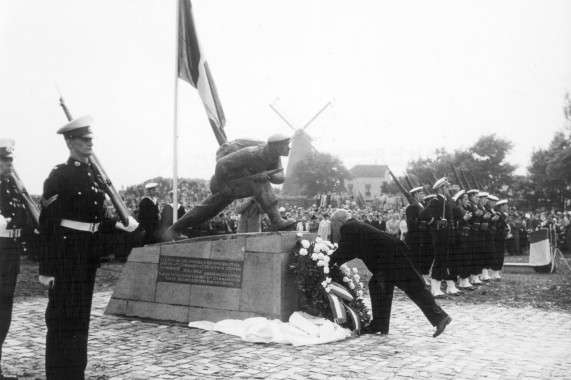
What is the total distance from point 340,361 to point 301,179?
5732 centimetres

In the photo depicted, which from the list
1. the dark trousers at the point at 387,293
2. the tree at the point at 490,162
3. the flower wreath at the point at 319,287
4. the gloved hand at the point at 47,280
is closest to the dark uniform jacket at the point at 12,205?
Result: the gloved hand at the point at 47,280

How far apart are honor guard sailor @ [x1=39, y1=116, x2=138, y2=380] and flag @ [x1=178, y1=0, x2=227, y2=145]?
6.71m

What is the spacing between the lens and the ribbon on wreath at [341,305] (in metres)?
6.87

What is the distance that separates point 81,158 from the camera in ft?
14.8

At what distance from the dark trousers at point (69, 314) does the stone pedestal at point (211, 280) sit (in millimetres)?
2918

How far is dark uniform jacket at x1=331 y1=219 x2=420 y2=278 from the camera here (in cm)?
691

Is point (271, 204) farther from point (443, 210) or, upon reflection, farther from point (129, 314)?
point (443, 210)

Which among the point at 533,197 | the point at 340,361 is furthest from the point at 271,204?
the point at 533,197

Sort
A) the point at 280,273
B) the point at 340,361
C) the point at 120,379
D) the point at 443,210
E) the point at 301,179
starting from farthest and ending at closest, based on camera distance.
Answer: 1. the point at 301,179
2. the point at 443,210
3. the point at 280,273
4. the point at 340,361
5. the point at 120,379

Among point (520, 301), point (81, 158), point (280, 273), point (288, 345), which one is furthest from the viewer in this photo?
point (520, 301)

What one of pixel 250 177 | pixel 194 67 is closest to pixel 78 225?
pixel 250 177

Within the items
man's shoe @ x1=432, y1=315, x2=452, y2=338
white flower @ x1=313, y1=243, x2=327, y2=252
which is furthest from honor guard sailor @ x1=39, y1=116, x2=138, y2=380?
man's shoe @ x1=432, y1=315, x2=452, y2=338

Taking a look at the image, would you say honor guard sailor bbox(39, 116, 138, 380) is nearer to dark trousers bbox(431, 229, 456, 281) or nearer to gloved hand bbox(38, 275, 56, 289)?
gloved hand bbox(38, 275, 56, 289)

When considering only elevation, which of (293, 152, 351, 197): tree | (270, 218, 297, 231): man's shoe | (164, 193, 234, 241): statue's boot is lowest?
(270, 218, 297, 231): man's shoe
